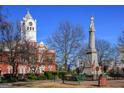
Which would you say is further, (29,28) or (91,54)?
(29,28)

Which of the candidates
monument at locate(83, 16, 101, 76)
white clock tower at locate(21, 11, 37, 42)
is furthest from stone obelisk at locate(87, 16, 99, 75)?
white clock tower at locate(21, 11, 37, 42)

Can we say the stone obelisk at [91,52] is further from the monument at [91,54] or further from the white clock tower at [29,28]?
the white clock tower at [29,28]

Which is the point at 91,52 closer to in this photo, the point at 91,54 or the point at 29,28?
the point at 91,54

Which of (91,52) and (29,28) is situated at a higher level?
(29,28)

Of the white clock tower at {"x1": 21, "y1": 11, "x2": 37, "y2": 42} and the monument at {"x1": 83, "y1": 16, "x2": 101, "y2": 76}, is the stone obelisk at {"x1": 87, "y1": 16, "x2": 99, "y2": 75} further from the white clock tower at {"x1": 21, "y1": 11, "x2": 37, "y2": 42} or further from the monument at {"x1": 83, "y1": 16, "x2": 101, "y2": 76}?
the white clock tower at {"x1": 21, "y1": 11, "x2": 37, "y2": 42}

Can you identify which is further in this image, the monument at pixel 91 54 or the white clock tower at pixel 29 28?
the white clock tower at pixel 29 28

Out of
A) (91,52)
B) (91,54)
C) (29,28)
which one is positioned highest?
(29,28)

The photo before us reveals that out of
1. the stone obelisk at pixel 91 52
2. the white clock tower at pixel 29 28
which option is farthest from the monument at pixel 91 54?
the white clock tower at pixel 29 28

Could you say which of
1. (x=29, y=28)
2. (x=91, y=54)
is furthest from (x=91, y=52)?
(x=29, y=28)

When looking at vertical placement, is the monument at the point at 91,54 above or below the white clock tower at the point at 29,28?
below

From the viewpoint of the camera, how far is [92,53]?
50938 millimetres
